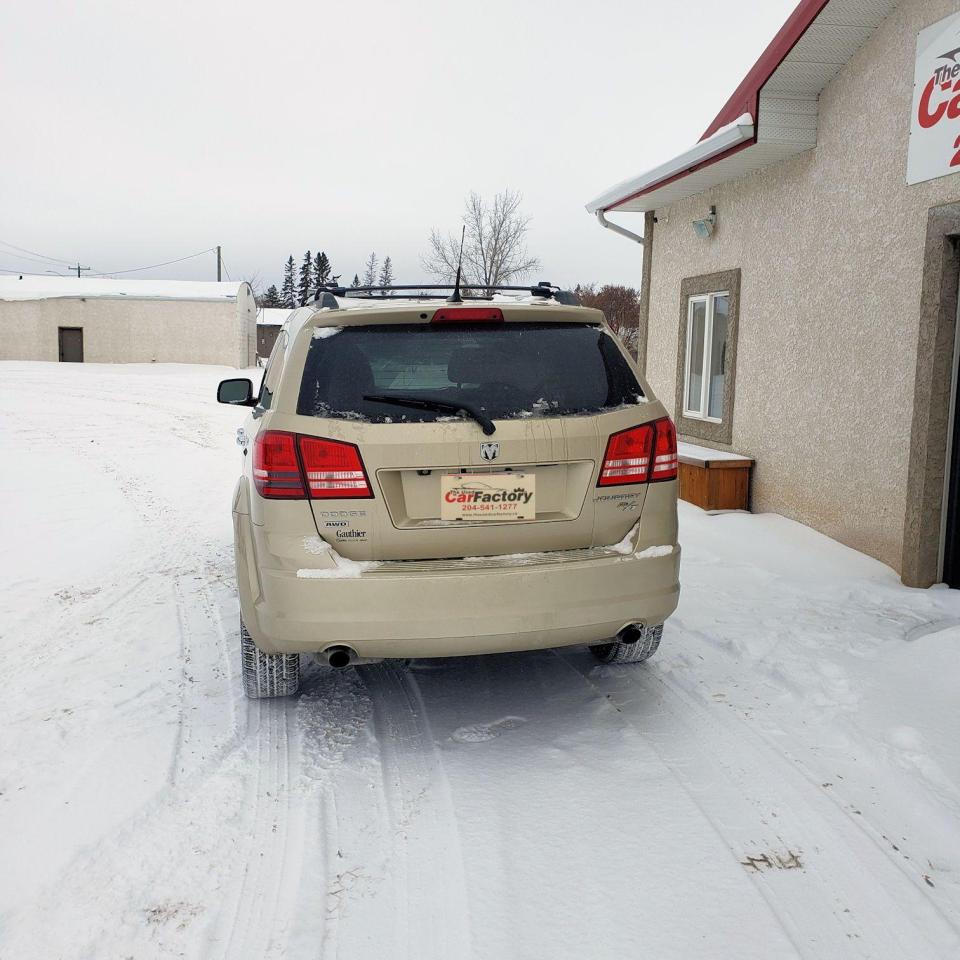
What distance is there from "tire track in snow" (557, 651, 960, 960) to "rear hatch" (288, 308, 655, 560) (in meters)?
0.92

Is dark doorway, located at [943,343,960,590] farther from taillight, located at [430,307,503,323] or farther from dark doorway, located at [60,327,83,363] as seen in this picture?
dark doorway, located at [60,327,83,363]

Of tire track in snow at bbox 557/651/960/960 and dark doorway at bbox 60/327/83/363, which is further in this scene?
dark doorway at bbox 60/327/83/363

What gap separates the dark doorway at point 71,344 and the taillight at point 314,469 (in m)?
44.8

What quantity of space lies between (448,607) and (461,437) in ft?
2.10

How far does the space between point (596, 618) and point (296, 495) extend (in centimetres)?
A: 126

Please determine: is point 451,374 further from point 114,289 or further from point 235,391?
point 114,289

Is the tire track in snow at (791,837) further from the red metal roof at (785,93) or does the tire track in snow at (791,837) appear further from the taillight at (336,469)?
the red metal roof at (785,93)

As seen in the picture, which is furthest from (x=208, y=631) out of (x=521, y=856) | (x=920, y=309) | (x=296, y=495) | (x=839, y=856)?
(x=920, y=309)

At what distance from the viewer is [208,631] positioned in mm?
5141

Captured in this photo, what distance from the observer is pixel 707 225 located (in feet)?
31.8

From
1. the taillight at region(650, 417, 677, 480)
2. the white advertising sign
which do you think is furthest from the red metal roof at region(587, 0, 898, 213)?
the taillight at region(650, 417, 677, 480)

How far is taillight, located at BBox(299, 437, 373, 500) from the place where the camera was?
3.33 m

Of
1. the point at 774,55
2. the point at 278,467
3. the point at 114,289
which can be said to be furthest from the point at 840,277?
the point at 114,289

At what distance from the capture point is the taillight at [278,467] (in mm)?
3365
